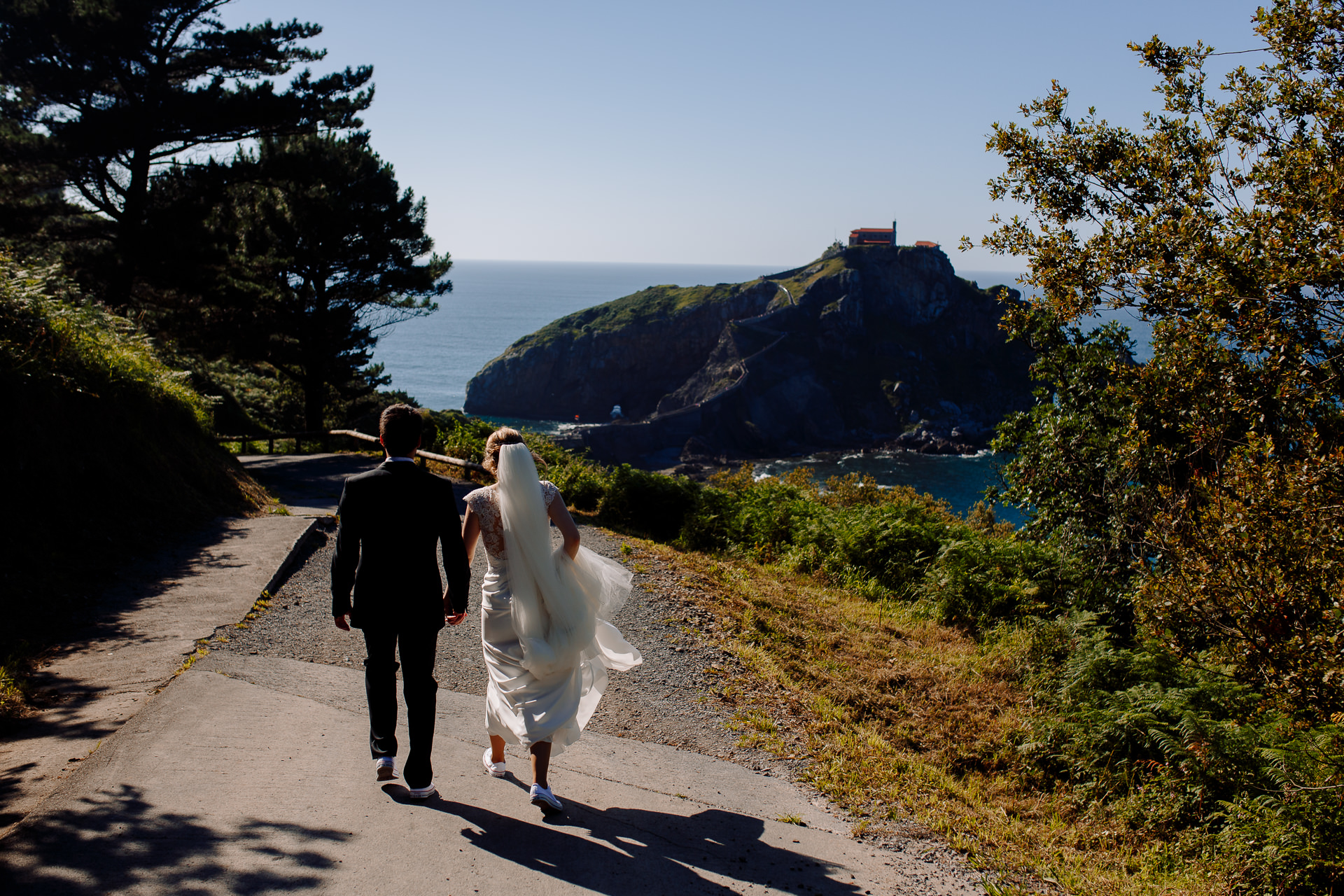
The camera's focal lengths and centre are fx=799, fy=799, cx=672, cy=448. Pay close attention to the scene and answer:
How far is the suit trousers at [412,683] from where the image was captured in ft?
12.6

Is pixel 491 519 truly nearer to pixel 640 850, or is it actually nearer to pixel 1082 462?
pixel 640 850

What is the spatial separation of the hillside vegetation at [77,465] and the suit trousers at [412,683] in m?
2.82

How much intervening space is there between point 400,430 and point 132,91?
Result: 2160cm

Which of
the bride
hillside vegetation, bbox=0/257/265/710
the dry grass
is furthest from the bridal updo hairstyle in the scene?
hillside vegetation, bbox=0/257/265/710

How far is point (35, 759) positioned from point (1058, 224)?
8.50 metres

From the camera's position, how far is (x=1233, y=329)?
5.10 m

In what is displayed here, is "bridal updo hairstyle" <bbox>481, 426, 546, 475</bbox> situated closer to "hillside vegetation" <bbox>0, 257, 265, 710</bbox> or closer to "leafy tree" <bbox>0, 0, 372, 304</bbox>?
"hillside vegetation" <bbox>0, 257, 265, 710</bbox>

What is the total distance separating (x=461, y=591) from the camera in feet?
12.6

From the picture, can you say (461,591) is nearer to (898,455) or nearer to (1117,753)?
(1117,753)

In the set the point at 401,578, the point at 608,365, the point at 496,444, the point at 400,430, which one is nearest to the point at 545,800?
the point at 401,578

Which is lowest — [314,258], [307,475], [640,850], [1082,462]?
[640,850]

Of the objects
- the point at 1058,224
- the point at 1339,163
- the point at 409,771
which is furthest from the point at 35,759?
the point at 1058,224

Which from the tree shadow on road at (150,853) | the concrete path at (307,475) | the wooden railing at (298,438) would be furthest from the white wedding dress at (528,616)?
the wooden railing at (298,438)

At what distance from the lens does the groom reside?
3791 mm
